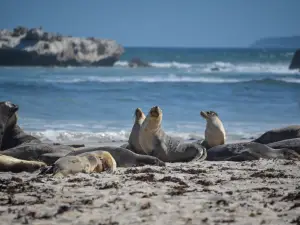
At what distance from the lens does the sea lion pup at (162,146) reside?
1133 centimetres

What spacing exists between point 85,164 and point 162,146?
2.43 metres

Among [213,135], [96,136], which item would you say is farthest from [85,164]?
[96,136]

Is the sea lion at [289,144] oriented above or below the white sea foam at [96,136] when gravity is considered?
above

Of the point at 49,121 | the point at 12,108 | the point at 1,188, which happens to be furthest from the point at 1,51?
the point at 1,188

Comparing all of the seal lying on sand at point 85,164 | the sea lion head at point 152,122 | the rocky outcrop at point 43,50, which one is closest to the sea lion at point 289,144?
the sea lion head at point 152,122

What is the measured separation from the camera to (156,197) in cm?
721

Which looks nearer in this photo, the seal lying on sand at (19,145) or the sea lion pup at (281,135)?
the seal lying on sand at (19,145)

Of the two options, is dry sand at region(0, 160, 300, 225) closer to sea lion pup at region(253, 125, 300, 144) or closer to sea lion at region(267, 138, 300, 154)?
sea lion at region(267, 138, 300, 154)

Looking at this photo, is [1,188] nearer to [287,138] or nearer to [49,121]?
[287,138]

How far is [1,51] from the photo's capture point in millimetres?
61031

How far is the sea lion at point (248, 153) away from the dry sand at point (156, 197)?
4.98 feet

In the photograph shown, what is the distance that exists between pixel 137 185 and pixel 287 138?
218 inches

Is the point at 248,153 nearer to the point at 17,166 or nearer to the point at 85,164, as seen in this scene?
the point at 85,164

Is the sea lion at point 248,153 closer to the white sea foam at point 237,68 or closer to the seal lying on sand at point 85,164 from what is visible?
the seal lying on sand at point 85,164
